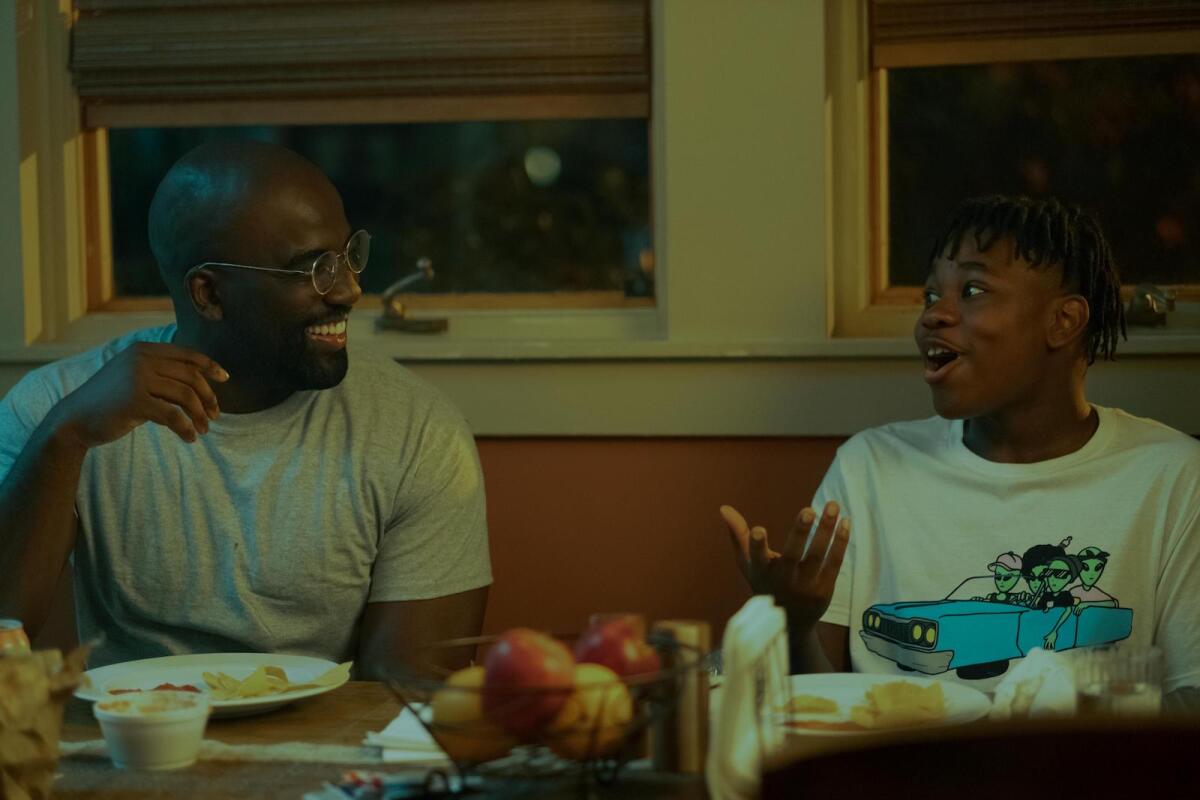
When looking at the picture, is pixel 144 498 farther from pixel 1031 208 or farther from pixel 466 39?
pixel 1031 208

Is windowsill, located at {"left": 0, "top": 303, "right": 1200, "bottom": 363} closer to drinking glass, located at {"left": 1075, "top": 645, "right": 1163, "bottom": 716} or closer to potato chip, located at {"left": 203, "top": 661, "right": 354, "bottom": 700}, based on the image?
potato chip, located at {"left": 203, "top": 661, "right": 354, "bottom": 700}

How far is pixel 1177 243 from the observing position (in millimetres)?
2475

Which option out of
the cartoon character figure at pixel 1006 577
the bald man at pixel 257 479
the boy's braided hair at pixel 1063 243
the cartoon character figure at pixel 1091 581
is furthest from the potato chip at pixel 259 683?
the boy's braided hair at pixel 1063 243

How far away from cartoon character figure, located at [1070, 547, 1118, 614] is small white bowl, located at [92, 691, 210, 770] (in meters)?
1.26

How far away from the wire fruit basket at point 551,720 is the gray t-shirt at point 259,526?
889mm

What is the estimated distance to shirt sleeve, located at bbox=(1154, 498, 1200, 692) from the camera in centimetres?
195

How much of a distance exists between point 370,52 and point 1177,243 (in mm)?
1532

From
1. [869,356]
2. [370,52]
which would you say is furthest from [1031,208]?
[370,52]

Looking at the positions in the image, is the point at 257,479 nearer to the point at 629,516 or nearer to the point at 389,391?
the point at 389,391

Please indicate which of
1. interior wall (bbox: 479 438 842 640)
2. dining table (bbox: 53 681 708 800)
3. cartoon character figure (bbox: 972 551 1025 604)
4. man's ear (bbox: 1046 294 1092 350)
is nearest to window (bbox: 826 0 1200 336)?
interior wall (bbox: 479 438 842 640)

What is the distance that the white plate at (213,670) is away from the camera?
155 centimetres

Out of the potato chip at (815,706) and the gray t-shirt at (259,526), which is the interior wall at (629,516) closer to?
the gray t-shirt at (259,526)

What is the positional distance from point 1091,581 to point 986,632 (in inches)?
6.7

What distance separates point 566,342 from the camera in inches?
98.4
